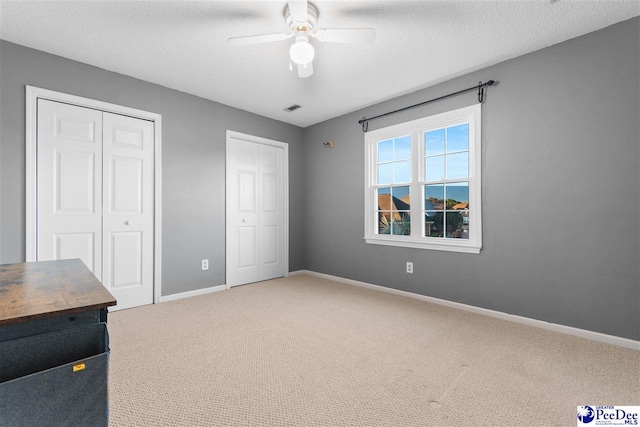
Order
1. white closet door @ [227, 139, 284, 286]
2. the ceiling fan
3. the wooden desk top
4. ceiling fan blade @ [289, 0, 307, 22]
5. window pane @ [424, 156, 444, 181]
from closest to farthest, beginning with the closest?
1. the wooden desk top
2. ceiling fan blade @ [289, 0, 307, 22]
3. the ceiling fan
4. window pane @ [424, 156, 444, 181]
5. white closet door @ [227, 139, 284, 286]

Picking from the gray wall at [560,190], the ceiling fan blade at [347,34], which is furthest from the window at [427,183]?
the ceiling fan blade at [347,34]

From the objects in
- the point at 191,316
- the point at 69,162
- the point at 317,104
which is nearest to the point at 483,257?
the point at 317,104

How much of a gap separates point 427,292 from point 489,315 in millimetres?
676

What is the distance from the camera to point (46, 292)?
120cm

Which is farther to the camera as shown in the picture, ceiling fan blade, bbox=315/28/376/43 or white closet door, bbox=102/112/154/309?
white closet door, bbox=102/112/154/309

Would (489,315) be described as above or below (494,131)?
below

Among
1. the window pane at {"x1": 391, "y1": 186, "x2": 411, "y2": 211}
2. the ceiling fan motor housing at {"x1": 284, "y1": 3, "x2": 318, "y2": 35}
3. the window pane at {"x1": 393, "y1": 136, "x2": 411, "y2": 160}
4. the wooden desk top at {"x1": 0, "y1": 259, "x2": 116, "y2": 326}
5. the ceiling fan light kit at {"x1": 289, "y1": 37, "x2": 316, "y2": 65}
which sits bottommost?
the wooden desk top at {"x1": 0, "y1": 259, "x2": 116, "y2": 326}

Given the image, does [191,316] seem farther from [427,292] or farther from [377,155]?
[377,155]

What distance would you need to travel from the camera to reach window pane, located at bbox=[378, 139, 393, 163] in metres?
3.91

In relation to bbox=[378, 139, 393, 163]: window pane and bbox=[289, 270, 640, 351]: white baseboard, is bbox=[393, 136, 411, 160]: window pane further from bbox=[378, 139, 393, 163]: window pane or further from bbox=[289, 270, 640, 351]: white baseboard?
bbox=[289, 270, 640, 351]: white baseboard

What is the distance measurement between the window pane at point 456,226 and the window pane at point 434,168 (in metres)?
0.44

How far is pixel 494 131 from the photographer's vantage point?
2.96 m

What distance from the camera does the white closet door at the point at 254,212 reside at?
4.20 meters

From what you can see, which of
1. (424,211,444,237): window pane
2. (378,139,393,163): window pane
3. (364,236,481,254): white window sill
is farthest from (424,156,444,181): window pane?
(364,236,481,254): white window sill
